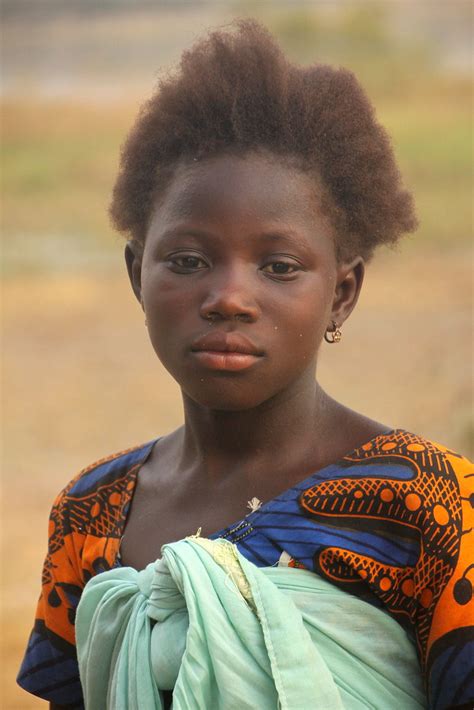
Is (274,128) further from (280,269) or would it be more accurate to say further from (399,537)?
(399,537)

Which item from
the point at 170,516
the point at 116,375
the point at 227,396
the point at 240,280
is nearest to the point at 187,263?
the point at 240,280

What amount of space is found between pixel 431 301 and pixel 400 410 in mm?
3661

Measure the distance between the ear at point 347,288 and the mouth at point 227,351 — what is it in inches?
10.1

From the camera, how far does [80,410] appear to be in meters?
10.2

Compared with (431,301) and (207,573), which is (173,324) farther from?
(431,301)

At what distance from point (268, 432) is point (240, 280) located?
34 centimetres

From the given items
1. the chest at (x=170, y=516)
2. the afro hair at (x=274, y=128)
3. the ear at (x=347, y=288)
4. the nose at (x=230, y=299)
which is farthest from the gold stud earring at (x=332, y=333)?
the chest at (x=170, y=516)

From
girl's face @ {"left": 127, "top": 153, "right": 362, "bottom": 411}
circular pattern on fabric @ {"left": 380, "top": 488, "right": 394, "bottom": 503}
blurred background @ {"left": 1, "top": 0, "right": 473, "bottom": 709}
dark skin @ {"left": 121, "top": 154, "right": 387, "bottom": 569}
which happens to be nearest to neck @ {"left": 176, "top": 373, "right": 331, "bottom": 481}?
dark skin @ {"left": 121, "top": 154, "right": 387, "bottom": 569}

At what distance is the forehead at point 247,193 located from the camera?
217 centimetres

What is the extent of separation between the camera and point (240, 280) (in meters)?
2.15

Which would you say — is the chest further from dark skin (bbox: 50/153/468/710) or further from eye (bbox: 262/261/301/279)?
eye (bbox: 262/261/301/279)

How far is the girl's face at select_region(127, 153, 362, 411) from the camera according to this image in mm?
2154

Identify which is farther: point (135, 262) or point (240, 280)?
point (135, 262)

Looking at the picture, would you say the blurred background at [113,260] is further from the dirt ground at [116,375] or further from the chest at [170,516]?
the chest at [170,516]
